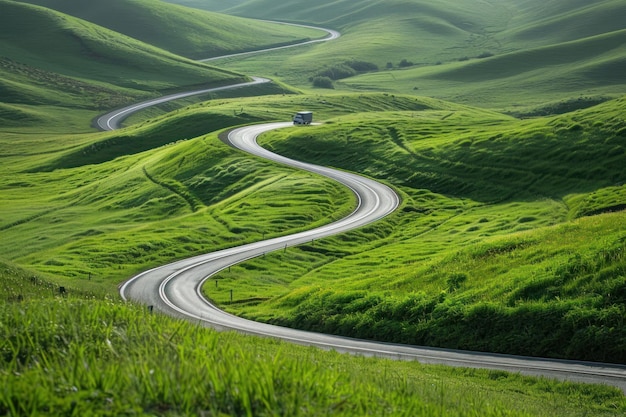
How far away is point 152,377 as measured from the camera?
419 inches

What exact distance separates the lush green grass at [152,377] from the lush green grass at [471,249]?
71.7 ft

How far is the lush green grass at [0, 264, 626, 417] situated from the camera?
32.9ft

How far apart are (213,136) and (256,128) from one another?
1588cm

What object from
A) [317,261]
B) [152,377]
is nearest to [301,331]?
[317,261]

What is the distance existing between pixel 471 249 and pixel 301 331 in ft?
43.8

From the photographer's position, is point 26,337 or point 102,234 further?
point 102,234

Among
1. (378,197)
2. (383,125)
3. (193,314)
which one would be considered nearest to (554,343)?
(193,314)

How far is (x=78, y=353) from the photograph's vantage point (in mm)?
11492

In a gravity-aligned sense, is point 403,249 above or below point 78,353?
below

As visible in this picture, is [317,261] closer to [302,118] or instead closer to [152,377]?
[152,377]

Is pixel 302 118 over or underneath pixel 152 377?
over

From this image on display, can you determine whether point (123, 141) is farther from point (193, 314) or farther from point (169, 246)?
point (193, 314)

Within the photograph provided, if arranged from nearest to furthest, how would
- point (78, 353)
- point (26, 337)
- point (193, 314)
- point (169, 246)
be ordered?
point (78, 353)
point (26, 337)
point (193, 314)
point (169, 246)

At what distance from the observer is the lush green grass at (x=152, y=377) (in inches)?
395
